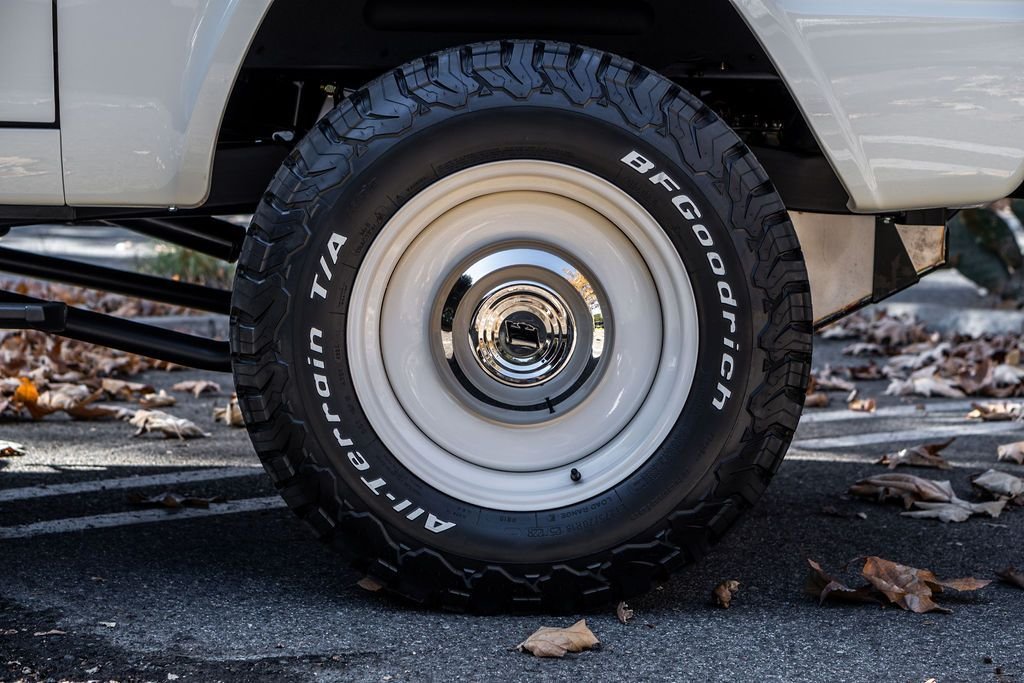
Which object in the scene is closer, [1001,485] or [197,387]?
[1001,485]

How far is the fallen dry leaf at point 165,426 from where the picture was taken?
416 cm

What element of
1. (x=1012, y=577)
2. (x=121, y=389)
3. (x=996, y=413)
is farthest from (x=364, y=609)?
(x=996, y=413)

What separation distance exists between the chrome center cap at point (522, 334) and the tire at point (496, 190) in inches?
8.4

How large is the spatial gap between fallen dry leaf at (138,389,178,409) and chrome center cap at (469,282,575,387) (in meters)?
2.74

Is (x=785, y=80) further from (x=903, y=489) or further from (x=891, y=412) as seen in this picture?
(x=891, y=412)

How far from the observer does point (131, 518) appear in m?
3.06

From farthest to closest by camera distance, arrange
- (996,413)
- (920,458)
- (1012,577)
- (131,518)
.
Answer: (996,413)
(920,458)
(131,518)
(1012,577)

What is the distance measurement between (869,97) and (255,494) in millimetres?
2055

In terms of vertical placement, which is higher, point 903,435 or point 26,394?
point 26,394

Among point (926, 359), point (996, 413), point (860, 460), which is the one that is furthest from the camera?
point (926, 359)

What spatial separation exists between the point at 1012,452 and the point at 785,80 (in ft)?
6.83

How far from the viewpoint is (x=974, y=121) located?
89.4 inches

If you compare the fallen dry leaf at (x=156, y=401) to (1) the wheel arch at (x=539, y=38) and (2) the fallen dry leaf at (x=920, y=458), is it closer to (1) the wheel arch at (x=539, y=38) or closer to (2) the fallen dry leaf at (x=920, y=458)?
(1) the wheel arch at (x=539, y=38)

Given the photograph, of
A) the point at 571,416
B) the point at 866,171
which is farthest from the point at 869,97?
the point at 571,416
